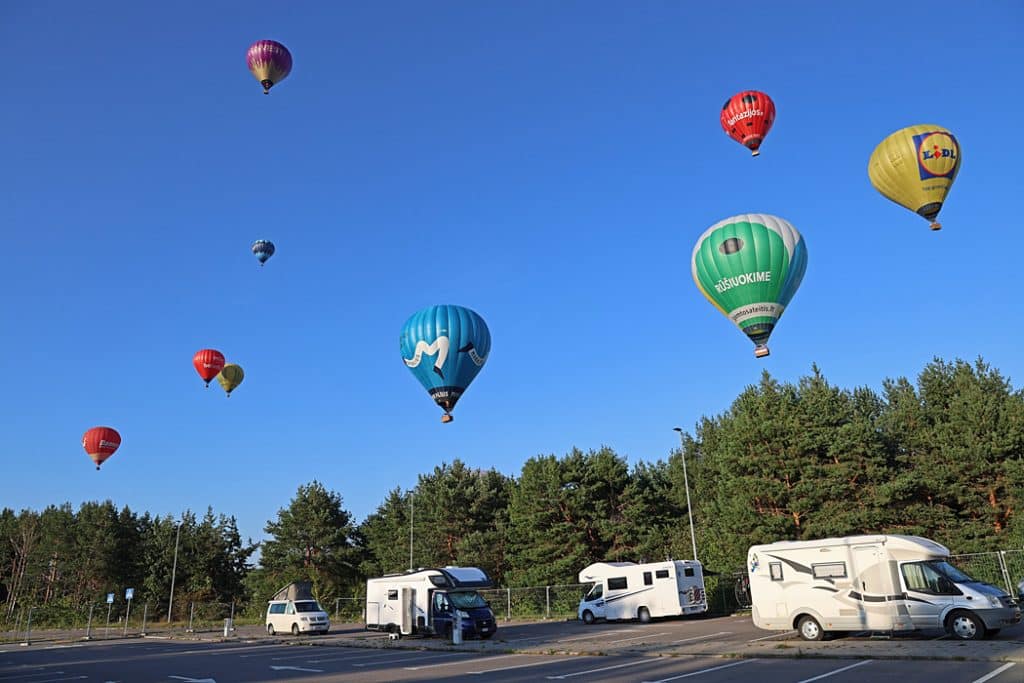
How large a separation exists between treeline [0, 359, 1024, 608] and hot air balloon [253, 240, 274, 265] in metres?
23.2

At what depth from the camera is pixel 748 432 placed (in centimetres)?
4109

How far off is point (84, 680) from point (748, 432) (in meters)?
34.2

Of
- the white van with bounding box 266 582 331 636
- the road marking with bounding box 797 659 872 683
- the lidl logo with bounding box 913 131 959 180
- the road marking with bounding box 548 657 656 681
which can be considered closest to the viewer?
the road marking with bounding box 797 659 872 683

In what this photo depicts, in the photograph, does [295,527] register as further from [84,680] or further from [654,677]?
[654,677]

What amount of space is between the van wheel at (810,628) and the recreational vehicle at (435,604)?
1016 cm

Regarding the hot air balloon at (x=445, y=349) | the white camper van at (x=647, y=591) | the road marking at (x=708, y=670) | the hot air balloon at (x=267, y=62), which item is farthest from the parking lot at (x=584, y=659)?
the hot air balloon at (x=267, y=62)

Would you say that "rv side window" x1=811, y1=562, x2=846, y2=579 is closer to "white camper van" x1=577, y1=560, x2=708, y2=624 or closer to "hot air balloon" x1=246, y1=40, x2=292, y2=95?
"white camper van" x1=577, y1=560, x2=708, y2=624

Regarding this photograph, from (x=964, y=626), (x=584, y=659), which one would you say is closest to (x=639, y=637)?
(x=584, y=659)

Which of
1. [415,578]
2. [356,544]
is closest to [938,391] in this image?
[415,578]

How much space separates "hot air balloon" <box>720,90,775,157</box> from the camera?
2828 centimetres

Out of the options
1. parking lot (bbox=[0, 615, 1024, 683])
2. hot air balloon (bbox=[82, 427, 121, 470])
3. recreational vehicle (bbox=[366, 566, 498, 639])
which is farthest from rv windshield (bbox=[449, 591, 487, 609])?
hot air balloon (bbox=[82, 427, 121, 470])

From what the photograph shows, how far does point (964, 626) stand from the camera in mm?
15320

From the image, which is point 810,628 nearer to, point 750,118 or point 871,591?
point 871,591

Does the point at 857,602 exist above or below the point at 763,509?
below
